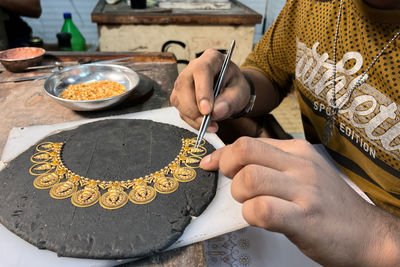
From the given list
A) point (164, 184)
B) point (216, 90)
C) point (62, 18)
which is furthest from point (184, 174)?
point (62, 18)

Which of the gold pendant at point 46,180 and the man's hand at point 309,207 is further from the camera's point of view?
the gold pendant at point 46,180

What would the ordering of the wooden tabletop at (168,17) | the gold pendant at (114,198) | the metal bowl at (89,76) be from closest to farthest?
1. the gold pendant at (114,198)
2. the metal bowl at (89,76)
3. the wooden tabletop at (168,17)

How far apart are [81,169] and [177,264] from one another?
1.50 feet

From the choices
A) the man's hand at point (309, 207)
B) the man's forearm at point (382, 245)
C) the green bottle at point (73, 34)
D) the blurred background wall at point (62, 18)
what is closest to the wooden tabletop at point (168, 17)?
the green bottle at point (73, 34)

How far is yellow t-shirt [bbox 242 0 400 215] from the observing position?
2.83 feet

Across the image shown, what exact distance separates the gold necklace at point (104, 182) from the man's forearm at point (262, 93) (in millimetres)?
629

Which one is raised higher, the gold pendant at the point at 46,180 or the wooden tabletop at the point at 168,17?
the wooden tabletop at the point at 168,17

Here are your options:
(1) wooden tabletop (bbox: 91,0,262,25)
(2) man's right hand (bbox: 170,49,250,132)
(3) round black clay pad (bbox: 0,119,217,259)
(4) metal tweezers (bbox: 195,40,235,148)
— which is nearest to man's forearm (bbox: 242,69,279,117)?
(2) man's right hand (bbox: 170,49,250,132)

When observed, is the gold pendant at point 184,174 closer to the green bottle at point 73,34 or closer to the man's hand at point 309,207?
the man's hand at point 309,207

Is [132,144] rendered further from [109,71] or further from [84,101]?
[109,71]

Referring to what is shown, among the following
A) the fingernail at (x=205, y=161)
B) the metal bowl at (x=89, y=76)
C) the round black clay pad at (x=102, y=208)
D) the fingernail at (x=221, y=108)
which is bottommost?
the round black clay pad at (x=102, y=208)

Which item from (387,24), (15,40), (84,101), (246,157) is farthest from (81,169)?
(15,40)

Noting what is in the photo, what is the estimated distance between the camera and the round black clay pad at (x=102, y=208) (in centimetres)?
66

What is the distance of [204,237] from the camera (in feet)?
2.34
